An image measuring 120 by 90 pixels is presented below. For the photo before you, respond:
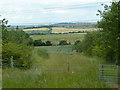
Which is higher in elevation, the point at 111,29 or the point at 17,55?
the point at 111,29

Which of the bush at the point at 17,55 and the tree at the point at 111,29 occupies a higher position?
the tree at the point at 111,29

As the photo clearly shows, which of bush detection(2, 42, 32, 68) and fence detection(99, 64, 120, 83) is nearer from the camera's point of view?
fence detection(99, 64, 120, 83)

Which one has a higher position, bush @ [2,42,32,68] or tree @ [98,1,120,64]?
tree @ [98,1,120,64]

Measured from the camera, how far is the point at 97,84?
→ 29.0ft

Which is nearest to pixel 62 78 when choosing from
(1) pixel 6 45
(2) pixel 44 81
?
(2) pixel 44 81

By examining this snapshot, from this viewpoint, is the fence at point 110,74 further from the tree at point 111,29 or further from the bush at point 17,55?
the bush at point 17,55

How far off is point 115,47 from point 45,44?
84.5ft

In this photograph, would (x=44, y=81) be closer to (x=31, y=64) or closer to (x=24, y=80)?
(x=24, y=80)

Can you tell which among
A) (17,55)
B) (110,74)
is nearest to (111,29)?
(110,74)

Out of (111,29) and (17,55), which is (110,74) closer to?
(111,29)

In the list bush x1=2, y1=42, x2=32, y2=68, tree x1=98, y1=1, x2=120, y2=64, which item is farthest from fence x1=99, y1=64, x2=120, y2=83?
bush x1=2, y1=42, x2=32, y2=68

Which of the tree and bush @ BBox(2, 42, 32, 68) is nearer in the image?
the tree

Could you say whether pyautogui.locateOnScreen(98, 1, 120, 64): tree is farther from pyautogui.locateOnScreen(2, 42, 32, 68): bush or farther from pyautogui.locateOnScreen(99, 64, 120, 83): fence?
pyautogui.locateOnScreen(2, 42, 32, 68): bush

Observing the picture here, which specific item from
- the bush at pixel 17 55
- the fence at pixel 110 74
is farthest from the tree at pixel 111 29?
the bush at pixel 17 55
